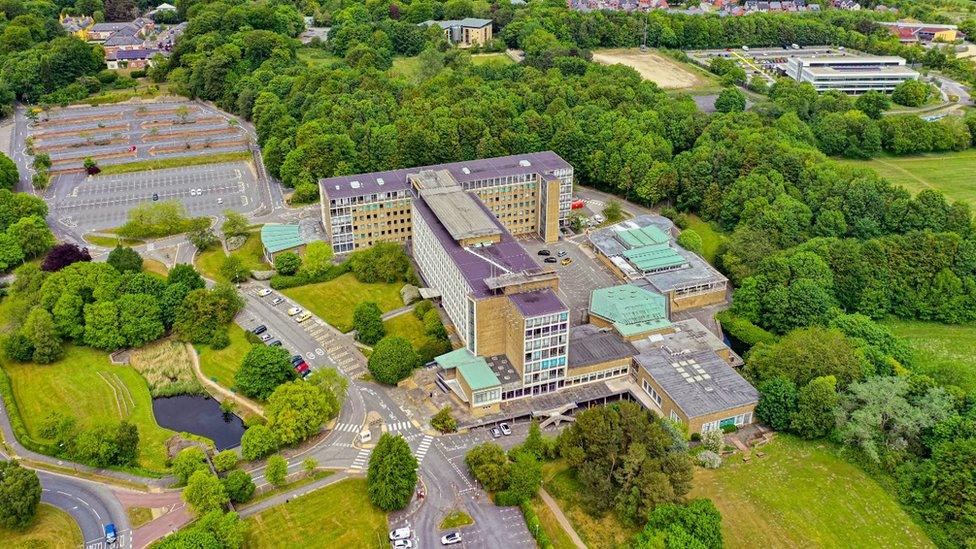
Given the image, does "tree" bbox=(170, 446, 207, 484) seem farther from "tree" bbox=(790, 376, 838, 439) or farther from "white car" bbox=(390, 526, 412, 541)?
"tree" bbox=(790, 376, 838, 439)

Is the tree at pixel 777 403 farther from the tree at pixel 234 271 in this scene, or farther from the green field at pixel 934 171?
the green field at pixel 934 171

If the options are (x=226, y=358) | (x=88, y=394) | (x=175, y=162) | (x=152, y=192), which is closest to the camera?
(x=88, y=394)

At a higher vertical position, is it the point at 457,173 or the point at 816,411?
the point at 457,173

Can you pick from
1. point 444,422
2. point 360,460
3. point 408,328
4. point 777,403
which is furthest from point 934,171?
point 360,460

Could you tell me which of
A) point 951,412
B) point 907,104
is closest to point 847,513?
point 951,412

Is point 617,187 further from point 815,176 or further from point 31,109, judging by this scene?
point 31,109

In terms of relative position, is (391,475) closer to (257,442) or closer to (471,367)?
(257,442)
